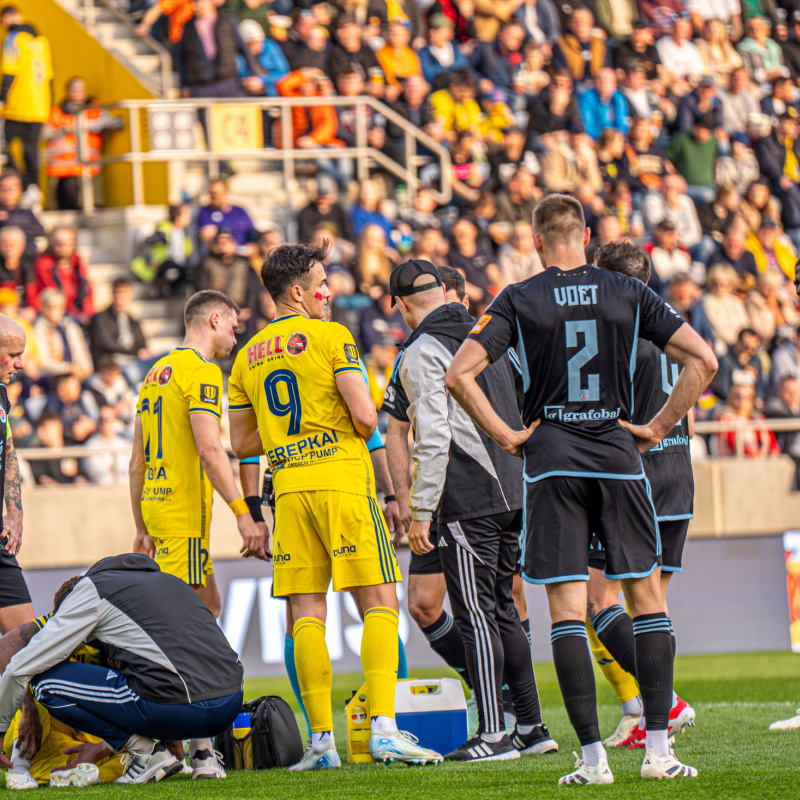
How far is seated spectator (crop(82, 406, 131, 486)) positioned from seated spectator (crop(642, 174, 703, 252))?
740 cm

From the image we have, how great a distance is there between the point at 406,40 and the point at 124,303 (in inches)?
230

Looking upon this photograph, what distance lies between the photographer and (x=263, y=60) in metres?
16.5

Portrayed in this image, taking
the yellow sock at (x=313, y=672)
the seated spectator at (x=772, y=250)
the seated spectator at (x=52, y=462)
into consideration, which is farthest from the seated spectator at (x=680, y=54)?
the yellow sock at (x=313, y=672)

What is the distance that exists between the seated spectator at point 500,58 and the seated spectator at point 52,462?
7.71 metres

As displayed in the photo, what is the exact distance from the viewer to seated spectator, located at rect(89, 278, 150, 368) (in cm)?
1334

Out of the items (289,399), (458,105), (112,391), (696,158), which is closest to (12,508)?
(289,399)

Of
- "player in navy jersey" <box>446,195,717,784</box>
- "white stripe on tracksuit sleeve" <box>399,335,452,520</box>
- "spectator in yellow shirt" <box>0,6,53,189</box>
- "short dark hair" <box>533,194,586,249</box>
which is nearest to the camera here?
"player in navy jersey" <box>446,195,717,784</box>

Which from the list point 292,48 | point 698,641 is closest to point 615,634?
point 698,641

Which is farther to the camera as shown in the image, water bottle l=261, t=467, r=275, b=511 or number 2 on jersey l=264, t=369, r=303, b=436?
water bottle l=261, t=467, r=275, b=511

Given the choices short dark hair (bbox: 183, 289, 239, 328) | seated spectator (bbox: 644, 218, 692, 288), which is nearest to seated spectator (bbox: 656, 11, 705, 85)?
seated spectator (bbox: 644, 218, 692, 288)

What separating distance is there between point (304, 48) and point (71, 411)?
6.16 m

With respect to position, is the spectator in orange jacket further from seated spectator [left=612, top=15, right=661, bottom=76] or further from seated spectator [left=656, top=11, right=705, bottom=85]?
seated spectator [left=656, top=11, right=705, bottom=85]

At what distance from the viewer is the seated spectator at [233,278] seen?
13602mm

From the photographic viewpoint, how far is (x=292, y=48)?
1655 cm
